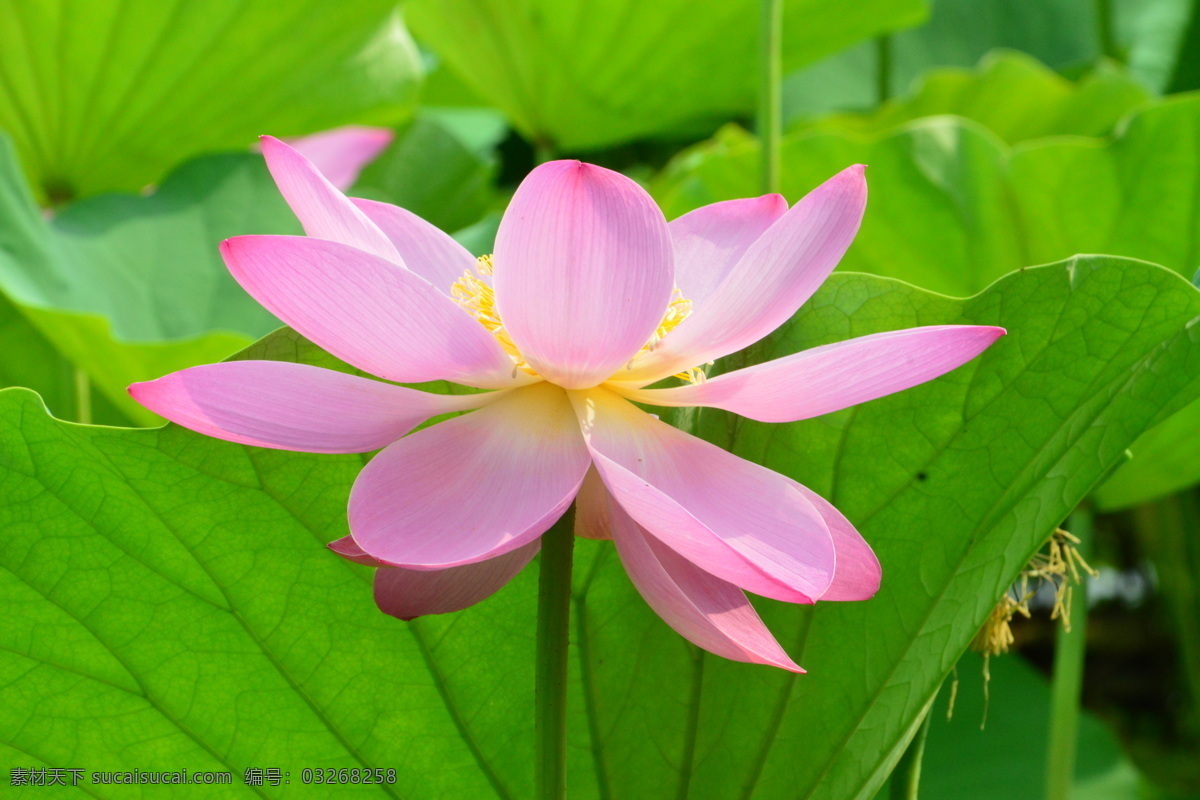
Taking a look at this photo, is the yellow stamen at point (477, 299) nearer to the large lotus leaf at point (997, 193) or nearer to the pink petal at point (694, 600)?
the pink petal at point (694, 600)

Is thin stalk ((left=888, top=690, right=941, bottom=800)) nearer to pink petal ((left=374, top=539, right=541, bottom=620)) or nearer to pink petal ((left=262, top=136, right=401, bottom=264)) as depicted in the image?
pink petal ((left=374, top=539, right=541, bottom=620))

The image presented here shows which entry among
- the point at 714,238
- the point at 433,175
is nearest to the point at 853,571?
the point at 714,238

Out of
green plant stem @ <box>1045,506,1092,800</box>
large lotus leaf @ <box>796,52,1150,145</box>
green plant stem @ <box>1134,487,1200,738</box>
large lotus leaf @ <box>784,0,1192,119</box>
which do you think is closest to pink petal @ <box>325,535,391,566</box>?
green plant stem @ <box>1045,506,1092,800</box>

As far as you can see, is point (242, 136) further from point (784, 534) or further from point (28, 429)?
point (784, 534)

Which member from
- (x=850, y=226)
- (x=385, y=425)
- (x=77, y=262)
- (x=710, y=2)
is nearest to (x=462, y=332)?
(x=385, y=425)

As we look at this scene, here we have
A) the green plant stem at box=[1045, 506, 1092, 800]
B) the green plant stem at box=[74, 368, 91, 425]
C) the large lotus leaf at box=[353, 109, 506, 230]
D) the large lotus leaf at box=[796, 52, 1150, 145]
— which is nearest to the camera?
the green plant stem at box=[1045, 506, 1092, 800]

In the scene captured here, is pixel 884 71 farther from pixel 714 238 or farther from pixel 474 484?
pixel 474 484

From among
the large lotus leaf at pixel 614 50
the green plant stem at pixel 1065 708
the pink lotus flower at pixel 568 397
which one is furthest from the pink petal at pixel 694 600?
the large lotus leaf at pixel 614 50
